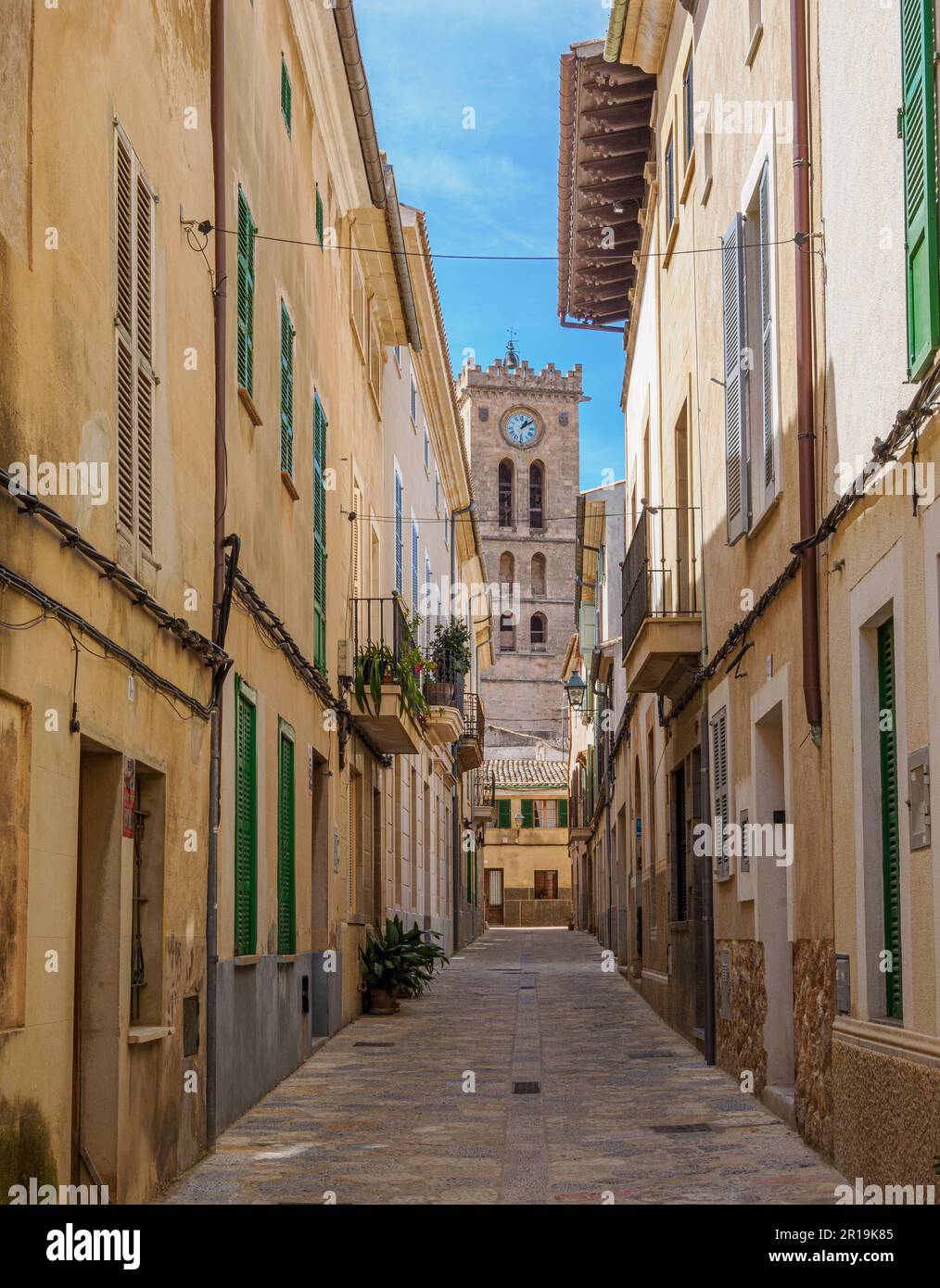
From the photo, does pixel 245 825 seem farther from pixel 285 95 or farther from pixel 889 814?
pixel 285 95

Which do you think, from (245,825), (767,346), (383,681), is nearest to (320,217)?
(383,681)

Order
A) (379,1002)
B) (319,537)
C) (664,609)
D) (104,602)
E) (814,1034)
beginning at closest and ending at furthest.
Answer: (104,602) → (814,1034) → (319,537) → (664,609) → (379,1002)

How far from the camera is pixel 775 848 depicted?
10.6 meters

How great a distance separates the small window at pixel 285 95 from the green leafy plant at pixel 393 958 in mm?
9373

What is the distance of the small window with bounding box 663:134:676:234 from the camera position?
16.1 meters

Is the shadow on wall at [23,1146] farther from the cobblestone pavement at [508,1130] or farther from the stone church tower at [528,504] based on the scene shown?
the stone church tower at [528,504]

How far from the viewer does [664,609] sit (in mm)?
15898

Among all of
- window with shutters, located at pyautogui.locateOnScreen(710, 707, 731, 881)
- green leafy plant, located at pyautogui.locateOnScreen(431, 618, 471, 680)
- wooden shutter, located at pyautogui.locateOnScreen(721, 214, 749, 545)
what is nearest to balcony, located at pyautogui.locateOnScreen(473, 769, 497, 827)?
green leafy plant, located at pyautogui.locateOnScreen(431, 618, 471, 680)

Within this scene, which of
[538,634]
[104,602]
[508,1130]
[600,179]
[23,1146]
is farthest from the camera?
[538,634]

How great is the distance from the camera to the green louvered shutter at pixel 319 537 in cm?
1509

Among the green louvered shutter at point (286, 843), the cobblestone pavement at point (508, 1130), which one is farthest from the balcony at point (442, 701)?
the green louvered shutter at point (286, 843)

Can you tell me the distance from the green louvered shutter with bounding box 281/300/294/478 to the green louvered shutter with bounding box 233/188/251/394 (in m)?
1.59

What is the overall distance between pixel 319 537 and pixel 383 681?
2.63m

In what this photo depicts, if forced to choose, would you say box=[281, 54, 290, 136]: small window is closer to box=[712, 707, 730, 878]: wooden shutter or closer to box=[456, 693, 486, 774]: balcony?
box=[712, 707, 730, 878]: wooden shutter
